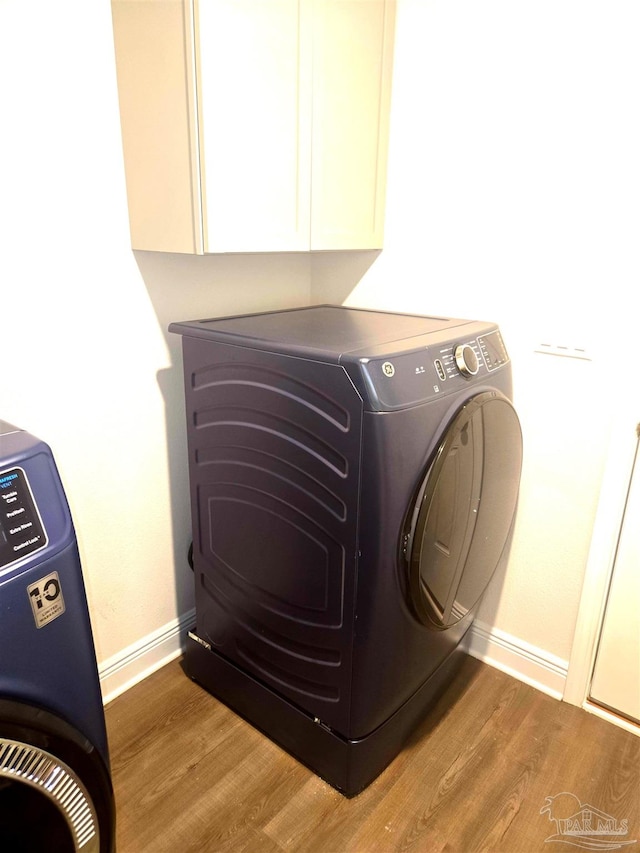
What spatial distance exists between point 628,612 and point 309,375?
1.20 metres

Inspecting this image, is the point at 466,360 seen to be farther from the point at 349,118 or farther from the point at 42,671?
the point at 42,671

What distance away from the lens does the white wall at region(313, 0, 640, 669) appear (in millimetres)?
1403

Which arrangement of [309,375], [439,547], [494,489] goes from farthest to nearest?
1. [494,489]
2. [439,547]
3. [309,375]

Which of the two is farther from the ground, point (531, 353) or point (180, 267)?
point (180, 267)

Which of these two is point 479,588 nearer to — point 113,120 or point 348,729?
point 348,729

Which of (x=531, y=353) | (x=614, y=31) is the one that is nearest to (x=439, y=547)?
(x=531, y=353)

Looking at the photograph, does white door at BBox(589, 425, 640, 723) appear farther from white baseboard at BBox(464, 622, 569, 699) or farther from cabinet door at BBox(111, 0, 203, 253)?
cabinet door at BBox(111, 0, 203, 253)

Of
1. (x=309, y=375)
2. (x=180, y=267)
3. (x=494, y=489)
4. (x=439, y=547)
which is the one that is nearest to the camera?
(x=309, y=375)

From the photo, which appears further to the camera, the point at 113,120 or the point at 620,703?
the point at 620,703

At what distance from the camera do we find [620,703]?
1.71 metres

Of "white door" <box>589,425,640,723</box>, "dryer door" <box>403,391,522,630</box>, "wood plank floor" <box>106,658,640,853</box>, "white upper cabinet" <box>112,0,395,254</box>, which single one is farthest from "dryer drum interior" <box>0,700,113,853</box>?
"white door" <box>589,425,640,723</box>

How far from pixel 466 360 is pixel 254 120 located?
0.74 m

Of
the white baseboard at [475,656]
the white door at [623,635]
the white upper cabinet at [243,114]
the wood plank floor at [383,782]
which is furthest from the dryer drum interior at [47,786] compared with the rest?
the white door at [623,635]

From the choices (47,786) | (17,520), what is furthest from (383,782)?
(17,520)
